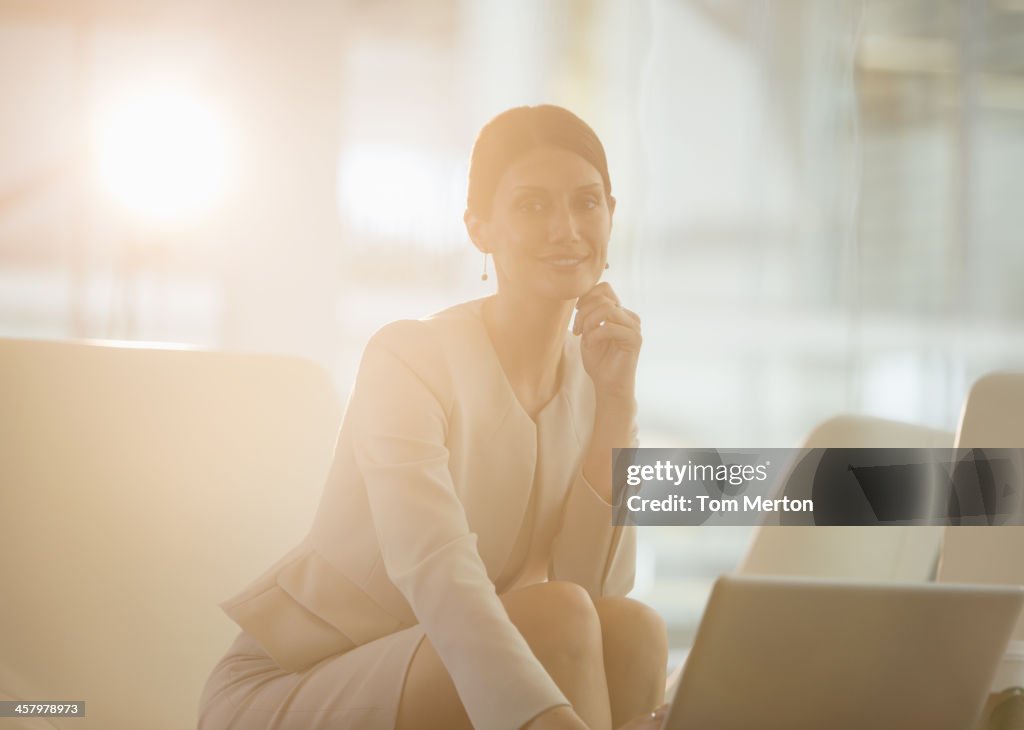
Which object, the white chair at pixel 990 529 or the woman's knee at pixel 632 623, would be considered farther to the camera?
the white chair at pixel 990 529

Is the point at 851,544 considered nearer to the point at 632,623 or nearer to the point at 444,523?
the point at 632,623

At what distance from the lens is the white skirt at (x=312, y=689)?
3.09ft

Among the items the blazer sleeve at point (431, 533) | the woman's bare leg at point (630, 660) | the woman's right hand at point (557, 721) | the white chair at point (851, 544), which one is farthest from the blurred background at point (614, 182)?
the woman's right hand at point (557, 721)

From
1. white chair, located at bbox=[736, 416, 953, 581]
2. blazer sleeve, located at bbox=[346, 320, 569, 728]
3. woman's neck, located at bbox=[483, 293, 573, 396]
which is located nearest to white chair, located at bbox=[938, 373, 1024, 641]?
white chair, located at bbox=[736, 416, 953, 581]

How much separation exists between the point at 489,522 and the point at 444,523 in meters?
0.20

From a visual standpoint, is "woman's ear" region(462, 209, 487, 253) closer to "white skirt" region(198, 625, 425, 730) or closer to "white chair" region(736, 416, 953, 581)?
"white skirt" region(198, 625, 425, 730)

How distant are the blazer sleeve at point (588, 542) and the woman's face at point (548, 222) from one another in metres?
0.21

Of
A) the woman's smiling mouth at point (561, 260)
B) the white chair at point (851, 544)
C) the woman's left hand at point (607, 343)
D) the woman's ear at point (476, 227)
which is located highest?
the woman's ear at point (476, 227)

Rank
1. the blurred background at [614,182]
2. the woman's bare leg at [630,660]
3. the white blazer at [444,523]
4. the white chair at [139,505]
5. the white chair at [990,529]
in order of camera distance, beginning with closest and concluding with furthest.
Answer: the white blazer at [444,523] → the woman's bare leg at [630,660] → the white chair at [139,505] → the white chair at [990,529] → the blurred background at [614,182]

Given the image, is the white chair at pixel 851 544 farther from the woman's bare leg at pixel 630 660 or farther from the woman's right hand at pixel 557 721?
the woman's right hand at pixel 557 721

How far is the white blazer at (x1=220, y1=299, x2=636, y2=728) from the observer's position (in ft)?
2.85

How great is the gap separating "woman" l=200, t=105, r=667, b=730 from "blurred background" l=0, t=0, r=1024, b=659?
741mm

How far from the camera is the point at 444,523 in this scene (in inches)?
36.4

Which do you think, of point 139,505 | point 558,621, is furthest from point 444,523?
point 139,505
